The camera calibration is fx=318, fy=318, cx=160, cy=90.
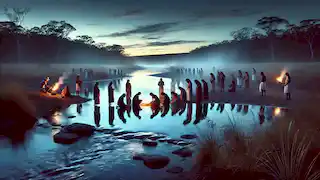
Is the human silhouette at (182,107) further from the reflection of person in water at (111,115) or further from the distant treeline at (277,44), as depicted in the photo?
the distant treeline at (277,44)

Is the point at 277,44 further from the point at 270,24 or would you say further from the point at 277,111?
the point at 277,111

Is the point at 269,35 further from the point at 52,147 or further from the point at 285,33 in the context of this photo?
the point at 52,147

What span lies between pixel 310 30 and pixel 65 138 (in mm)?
28652

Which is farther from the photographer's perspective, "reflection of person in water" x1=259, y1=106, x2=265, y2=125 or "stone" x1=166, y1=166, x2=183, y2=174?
"reflection of person in water" x1=259, y1=106, x2=265, y2=125

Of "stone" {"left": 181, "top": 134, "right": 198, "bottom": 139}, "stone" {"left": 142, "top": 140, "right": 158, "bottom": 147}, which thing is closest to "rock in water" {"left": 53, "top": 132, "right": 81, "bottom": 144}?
"stone" {"left": 142, "top": 140, "right": 158, "bottom": 147}

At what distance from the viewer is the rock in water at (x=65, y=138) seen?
8.12 metres

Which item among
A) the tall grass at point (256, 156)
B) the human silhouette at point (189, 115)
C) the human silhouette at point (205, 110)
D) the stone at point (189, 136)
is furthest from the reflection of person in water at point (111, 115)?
the tall grass at point (256, 156)

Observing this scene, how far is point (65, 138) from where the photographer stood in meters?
8.30

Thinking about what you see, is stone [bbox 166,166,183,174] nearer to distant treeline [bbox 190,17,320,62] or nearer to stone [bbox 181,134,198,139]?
stone [bbox 181,134,198,139]

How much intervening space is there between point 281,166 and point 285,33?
33.4 meters

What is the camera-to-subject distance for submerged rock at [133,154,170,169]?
20.5 feet

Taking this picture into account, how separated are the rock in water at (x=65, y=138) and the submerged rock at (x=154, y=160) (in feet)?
7.56

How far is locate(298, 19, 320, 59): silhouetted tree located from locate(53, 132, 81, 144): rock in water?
2748cm

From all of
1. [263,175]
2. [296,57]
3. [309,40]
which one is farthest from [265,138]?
[296,57]
